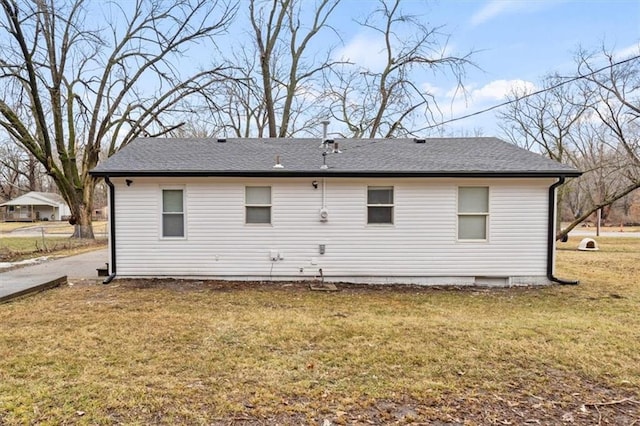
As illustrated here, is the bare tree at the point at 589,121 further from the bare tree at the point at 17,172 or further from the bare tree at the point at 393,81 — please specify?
the bare tree at the point at 17,172

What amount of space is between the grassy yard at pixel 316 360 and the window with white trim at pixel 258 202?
5.87 feet

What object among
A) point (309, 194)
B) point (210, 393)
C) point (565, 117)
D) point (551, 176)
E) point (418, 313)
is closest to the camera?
point (210, 393)

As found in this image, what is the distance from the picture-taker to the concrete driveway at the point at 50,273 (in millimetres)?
7008

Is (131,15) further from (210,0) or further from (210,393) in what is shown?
(210,393)

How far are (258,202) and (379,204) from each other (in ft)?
8.33

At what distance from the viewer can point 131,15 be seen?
17625 millimetres

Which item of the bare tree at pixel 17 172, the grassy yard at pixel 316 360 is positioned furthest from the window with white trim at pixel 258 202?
the bare tree at pixel 17 172

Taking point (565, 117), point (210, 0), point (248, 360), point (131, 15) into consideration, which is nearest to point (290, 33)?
point (210, 0)

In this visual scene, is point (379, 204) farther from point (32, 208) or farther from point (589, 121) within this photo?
point (32, 208)

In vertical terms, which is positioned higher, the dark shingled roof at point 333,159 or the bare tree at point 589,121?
the bare tree at point 589,121

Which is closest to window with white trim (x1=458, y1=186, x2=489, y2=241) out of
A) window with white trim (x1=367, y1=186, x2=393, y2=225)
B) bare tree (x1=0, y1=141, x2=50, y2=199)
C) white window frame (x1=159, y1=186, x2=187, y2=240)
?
window with white trim (x1=367, y1=186, x2=393, y2=225)

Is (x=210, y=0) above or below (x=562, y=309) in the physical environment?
above

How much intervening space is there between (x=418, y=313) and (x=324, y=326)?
1620 mm

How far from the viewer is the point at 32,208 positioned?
45.2 metres
